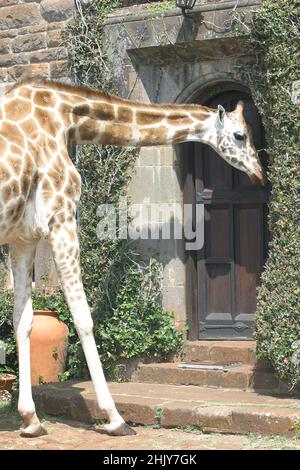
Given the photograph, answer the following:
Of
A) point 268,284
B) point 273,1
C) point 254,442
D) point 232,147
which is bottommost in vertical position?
point 254,442

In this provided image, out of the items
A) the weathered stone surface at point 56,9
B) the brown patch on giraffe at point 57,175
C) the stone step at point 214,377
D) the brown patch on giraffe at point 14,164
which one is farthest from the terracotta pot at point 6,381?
the weathered stone surface at point 56,9

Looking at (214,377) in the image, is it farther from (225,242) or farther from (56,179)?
(56,179)

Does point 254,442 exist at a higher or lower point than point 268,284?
lower

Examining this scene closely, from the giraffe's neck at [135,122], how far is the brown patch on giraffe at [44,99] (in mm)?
228

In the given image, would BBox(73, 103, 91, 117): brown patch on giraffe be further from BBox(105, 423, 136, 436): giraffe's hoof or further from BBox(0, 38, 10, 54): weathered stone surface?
BBox(0, 38, 10, 54): weathered stone surface

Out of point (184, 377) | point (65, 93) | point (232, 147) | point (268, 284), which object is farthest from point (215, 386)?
point (65, 93)

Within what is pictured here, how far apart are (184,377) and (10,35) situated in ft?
15.7

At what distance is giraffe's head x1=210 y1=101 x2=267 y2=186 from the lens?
1009 centimetres

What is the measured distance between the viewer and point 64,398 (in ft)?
32.8

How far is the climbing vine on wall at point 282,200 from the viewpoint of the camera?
961cm

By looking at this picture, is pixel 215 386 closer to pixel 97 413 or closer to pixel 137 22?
pixel 97 413

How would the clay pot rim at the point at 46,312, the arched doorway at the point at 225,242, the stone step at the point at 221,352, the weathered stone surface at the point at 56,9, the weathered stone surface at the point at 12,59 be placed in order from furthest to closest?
1. the weathered stone surface at the point at 12,59
2. the weathered stone surface at the point at 56,9
3. the clay pot rim at the point at 46,312
4. the arched doorway at the point at 225,242
5. the stone step at the point at 221,352

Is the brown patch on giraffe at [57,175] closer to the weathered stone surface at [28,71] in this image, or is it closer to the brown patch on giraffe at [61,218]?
the brown patch on giraffe at [61,218]

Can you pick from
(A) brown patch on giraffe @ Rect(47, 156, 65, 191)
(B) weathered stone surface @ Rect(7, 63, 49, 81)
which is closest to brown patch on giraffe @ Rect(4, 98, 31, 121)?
(A) brown patch on giraffe @ Rect(47, 156, 65, 191)
